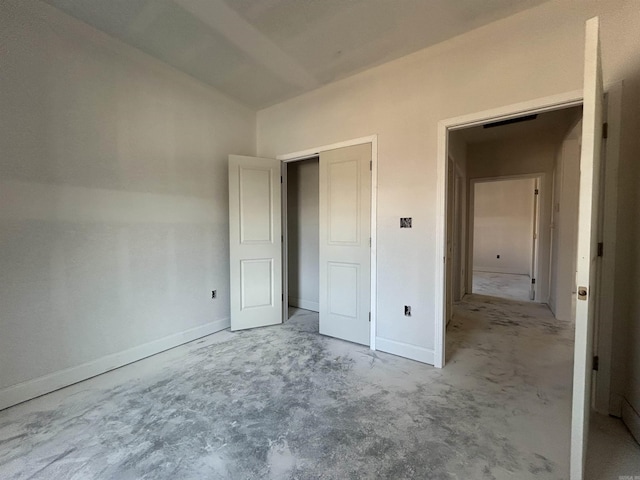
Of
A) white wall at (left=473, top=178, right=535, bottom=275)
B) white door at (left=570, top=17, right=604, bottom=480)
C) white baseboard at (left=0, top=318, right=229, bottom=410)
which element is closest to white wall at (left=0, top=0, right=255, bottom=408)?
white baseboard at (left=0, top=318, right=229, bottom=410)

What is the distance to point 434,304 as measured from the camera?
244 cm

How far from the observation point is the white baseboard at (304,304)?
415 cm

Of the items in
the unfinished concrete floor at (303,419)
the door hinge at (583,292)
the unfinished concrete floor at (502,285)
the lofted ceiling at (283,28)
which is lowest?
the unfinished concrete floor at (303,419)

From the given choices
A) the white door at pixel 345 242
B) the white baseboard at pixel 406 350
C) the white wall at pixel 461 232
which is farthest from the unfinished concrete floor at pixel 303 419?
the white wall at pixel 461 232

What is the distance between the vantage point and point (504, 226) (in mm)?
7270

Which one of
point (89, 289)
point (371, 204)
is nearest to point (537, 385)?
point (371, 204)

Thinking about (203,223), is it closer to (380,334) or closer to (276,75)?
(276,75)

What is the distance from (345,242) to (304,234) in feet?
4.44

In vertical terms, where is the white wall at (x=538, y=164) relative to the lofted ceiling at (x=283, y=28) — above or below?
below

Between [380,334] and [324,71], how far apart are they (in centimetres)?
271

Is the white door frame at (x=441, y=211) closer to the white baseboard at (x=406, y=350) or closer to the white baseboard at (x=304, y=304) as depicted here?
the white baseboard at (x=406, y=350)

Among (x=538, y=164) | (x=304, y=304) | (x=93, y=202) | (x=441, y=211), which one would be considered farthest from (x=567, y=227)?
(x=93, y=202)

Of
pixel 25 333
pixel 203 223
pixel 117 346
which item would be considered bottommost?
pixel 117 346

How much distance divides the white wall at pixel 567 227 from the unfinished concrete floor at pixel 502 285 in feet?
3.27
